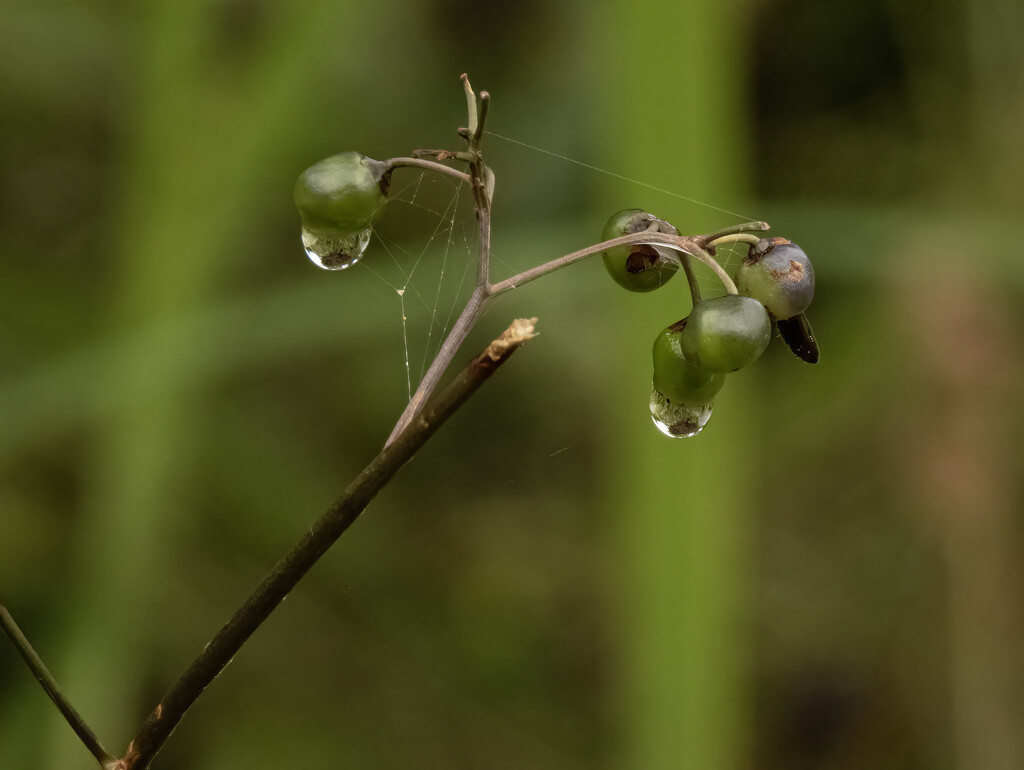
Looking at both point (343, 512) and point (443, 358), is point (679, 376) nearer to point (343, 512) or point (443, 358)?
point (443, 358)

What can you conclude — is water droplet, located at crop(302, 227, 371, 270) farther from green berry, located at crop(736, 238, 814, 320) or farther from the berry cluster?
green berry, located at crop(736, 238, 814, 320)

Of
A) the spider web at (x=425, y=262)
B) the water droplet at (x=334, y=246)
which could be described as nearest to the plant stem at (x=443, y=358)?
the water droplet at (x=334, y=246)

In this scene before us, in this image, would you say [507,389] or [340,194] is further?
[507,389]

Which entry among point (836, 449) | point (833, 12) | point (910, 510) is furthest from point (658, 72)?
point (910, 510)

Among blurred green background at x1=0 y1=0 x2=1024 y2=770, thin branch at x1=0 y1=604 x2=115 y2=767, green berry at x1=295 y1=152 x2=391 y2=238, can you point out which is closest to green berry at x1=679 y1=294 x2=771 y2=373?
green berry at x1=295 y1=152 x2=391 y2=238

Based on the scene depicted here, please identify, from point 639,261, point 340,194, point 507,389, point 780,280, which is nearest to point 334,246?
point 340,194

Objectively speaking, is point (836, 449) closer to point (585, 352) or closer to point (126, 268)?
point (585, 352)

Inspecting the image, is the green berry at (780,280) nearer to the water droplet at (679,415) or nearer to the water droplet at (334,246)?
the water droplet at (679,415)
